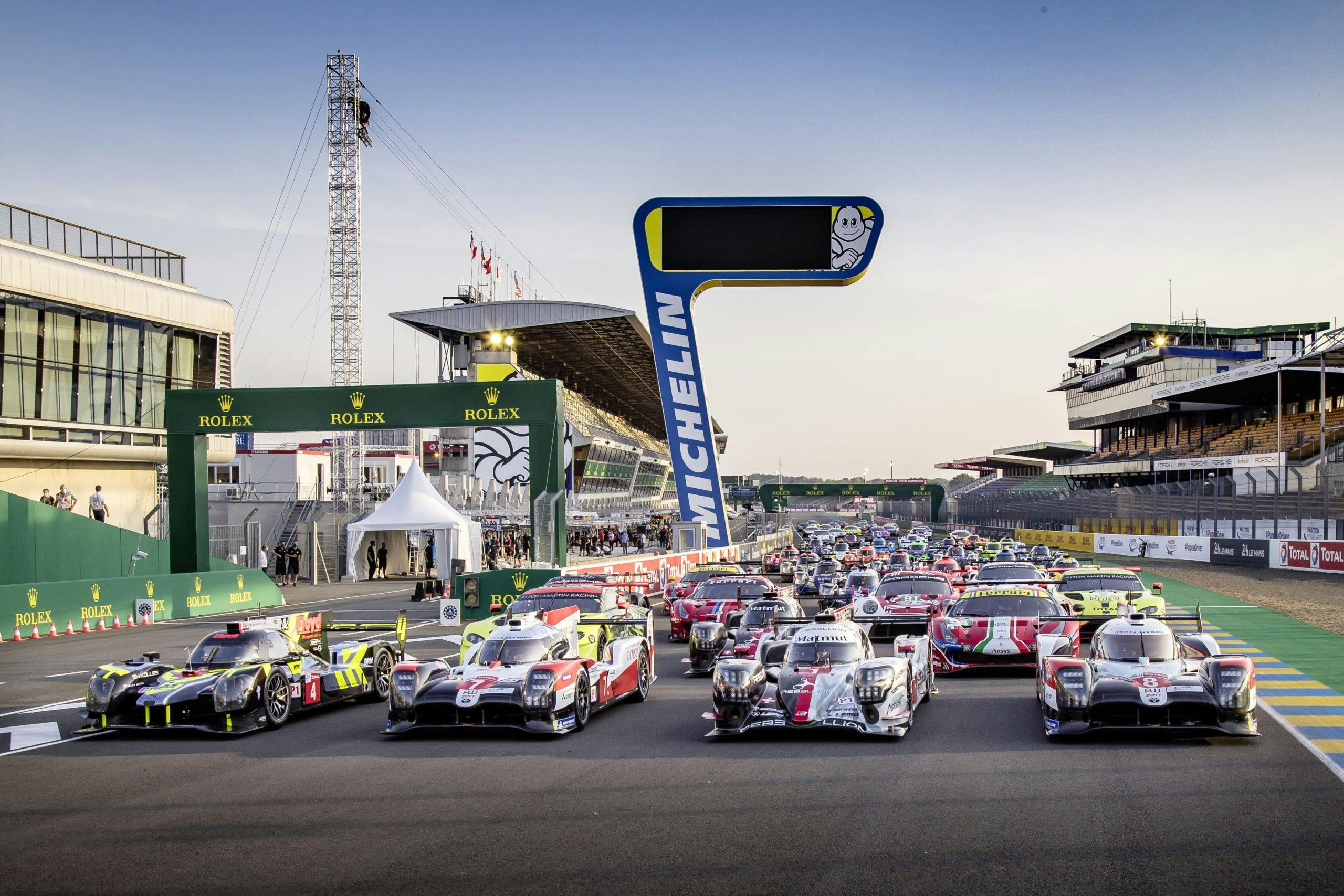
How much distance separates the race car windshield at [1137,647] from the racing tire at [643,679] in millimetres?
5857

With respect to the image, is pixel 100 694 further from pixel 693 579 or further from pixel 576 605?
pixel 693 579

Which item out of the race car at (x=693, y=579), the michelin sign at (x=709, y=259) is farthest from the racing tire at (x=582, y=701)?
the michelin sign at (x=709, y=259)

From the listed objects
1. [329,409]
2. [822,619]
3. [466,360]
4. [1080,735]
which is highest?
[466,360]

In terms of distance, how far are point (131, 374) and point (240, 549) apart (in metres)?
7.81

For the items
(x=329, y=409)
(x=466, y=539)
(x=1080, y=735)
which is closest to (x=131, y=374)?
(x=466, y=539)

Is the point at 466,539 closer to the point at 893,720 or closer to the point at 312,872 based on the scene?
the point at 893,720

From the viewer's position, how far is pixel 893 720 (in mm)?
11977

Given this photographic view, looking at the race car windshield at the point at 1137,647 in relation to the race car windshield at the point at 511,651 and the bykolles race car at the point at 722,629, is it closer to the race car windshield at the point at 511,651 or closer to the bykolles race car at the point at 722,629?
the bykolles race car at the point at 722,629

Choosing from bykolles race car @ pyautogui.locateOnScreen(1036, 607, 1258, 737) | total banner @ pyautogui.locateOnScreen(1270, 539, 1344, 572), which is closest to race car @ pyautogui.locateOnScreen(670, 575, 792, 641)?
bykolles race car @ pyautogui.locateOnScreen(1036, 607, 1258, 737)

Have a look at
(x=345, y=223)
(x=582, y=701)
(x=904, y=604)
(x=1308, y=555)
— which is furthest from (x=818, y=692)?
(x=345, y=223)

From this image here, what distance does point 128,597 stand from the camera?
28391 millimetres

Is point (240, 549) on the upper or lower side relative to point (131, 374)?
lower

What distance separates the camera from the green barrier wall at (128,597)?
25344 mm

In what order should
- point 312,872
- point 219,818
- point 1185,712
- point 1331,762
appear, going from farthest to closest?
point 1185,712 → point 1331,762 → point 219,818 → point 312,872
